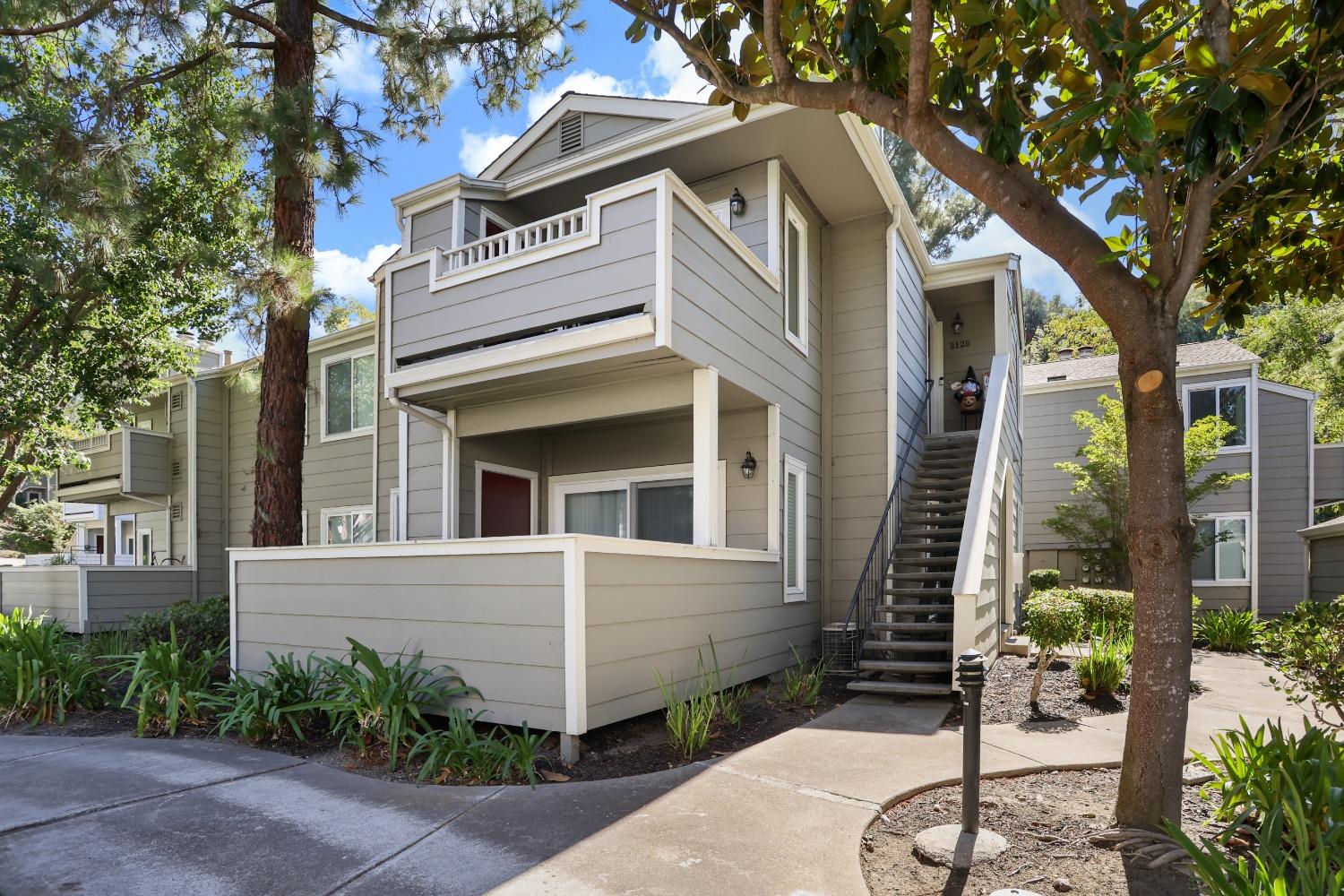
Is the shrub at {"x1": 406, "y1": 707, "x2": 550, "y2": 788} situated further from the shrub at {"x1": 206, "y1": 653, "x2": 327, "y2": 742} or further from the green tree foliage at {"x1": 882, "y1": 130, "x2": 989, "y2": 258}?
the green tree foliage at {"x1": 882, "y1": 130, "x2": 989, "y2": 258}

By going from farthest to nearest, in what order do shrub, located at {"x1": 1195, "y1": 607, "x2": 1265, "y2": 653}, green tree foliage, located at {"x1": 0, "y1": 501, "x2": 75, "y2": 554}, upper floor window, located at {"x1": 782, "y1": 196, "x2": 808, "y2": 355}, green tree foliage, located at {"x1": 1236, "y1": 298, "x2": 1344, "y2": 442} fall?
green tree foliage, located at {"x1": 0, "y1": 501, "x2": 75, "y2": 554}, green tree foliage, located at {"x1": 1236, "y1": 298, "x2": 1344, "y2": 442}, shrub, located at {"x1": 1195, "y1": 607, "x2": 1265, "y2": 653}, upper floor window, located at {"x1": 782, "y1": 196, "x2": 808, "y2": 355}

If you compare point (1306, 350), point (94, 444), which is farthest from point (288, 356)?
point (1306, 350)

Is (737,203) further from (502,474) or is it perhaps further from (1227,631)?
(1227,631)

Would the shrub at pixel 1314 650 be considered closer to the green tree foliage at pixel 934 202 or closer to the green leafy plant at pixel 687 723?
the green leafy plant at pixel 687 723

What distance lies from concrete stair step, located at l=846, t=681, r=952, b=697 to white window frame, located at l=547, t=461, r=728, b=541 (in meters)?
2.09

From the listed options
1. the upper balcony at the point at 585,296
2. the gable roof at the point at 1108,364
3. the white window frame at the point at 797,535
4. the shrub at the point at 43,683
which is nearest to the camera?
the upper balcony at the point at 585,296

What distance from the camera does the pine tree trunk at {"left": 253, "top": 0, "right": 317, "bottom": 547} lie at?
8.27 meters

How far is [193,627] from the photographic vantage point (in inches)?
326

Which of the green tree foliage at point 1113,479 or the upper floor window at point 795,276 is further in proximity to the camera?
Answer: the green tree foliage at point 1113,479

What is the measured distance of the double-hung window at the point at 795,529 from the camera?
8547 millimetres

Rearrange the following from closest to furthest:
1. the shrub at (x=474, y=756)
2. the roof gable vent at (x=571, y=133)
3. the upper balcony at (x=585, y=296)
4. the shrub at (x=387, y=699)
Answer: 1. the shrub at (x=474, y=756)
2. the shrub at (x=387, y=699)
3. the upper balcony at (x=585, y=296)
4. the roof gable vent at (x=571, y=133)

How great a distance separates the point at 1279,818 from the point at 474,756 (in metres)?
4.01

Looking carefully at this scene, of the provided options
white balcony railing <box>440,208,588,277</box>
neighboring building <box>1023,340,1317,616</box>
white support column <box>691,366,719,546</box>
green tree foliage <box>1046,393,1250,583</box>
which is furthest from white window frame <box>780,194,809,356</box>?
neighboring building <box>1023,340,1317,616</box>

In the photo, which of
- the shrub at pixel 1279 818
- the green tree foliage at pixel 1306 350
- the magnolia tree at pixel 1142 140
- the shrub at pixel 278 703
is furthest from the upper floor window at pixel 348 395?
the green tree foliage at pixel 1306 350
